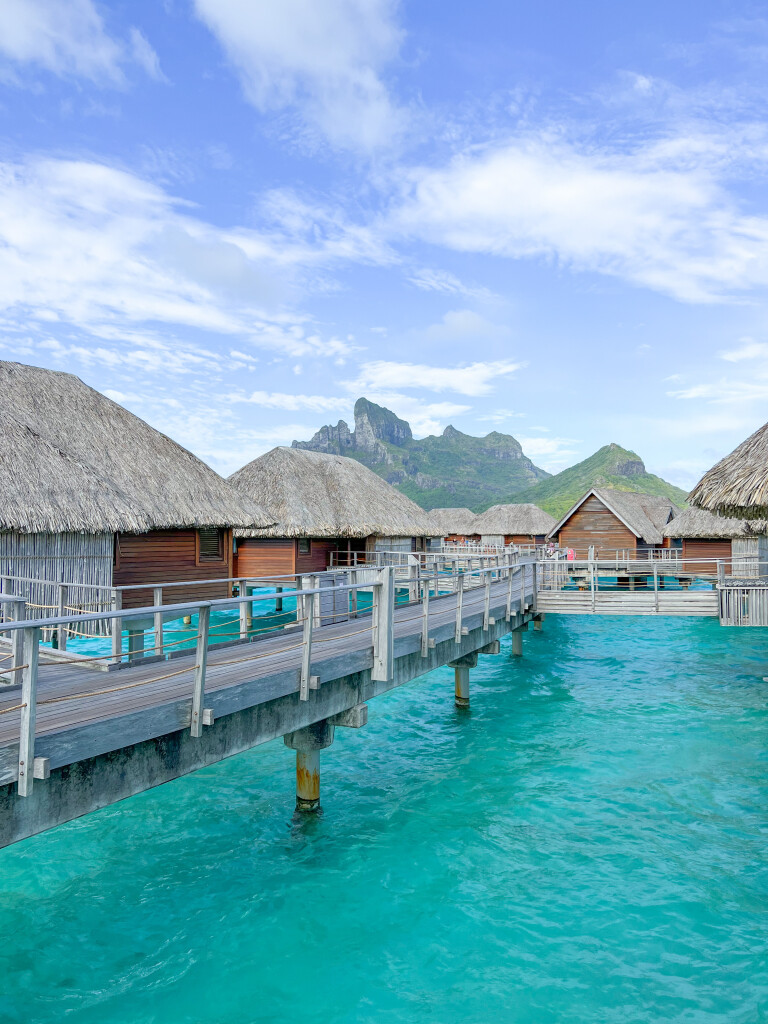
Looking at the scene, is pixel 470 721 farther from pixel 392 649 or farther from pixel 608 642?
pixel 608 642

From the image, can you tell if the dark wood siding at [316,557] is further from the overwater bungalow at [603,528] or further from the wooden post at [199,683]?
the wooden post at [199,683]

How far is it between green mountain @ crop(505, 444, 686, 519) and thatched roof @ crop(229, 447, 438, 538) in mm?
75265

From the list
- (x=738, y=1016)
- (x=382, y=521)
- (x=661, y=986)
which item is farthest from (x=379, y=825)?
(x=382, y=521)

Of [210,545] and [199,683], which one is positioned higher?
[210,545]

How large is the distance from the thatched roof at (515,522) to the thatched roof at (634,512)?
31.1 feet

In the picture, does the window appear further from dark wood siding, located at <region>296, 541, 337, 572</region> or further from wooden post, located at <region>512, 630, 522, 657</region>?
wooden post, located at <region>512, 630, 522, 657</region>

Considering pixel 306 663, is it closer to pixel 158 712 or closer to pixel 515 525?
pixel 158 712

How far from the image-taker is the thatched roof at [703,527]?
33.8 meters

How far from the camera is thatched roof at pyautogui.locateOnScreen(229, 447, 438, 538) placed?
28.9 m

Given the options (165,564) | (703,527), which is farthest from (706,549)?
(165,564)

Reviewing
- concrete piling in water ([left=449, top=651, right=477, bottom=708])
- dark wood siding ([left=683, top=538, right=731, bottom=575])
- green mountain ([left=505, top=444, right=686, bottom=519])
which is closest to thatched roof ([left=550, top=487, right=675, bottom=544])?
dark wood siding ([left=683, top=538, right=731, bottom=575])

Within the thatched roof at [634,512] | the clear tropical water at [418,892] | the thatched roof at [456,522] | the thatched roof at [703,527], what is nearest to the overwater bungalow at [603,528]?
the thatched roof at [634,512]

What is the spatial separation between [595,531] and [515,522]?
16.7 metres

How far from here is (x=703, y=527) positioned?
1384 inches
